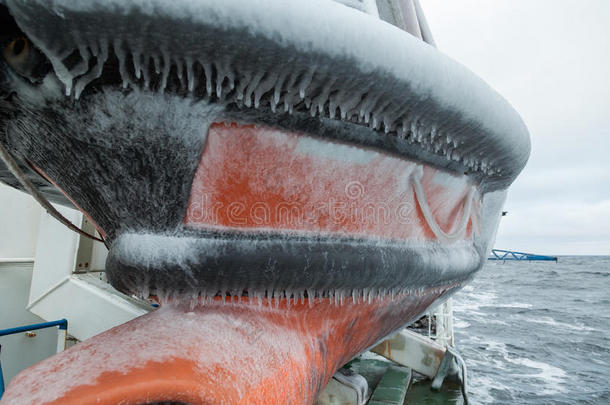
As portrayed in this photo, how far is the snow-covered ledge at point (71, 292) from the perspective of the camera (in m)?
2.86

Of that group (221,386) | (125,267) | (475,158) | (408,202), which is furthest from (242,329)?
(475,158)

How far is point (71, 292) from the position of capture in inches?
118

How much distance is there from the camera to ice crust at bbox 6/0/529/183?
719 mm

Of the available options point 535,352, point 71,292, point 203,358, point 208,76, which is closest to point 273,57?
point 208,76

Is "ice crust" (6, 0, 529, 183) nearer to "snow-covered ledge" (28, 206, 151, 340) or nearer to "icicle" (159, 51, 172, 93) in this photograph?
"icicle" (159, 51, 172, 93)

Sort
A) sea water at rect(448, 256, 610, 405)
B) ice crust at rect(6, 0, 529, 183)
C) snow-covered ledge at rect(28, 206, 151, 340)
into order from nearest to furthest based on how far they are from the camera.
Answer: ice crust at rect(6, 0, 529, 183)
snow-covered ledge at rect(28, 206, 151, 340)
sea water at rect(448, 256, 610, 405)

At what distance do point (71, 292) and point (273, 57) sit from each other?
9.47 feet

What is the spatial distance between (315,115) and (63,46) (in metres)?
0.51

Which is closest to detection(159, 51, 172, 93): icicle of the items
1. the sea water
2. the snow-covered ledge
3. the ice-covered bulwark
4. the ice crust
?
the ice crust

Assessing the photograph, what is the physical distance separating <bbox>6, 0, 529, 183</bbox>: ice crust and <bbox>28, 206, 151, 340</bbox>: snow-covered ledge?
232cm

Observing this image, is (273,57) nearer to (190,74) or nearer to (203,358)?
(190,74)

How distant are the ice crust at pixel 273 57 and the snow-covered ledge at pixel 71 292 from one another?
2.32 meters

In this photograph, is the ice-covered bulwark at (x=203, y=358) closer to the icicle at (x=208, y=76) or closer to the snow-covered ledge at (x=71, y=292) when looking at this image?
the icicle at (x=208, y=76)

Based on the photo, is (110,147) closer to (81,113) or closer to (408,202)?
(81,113)
